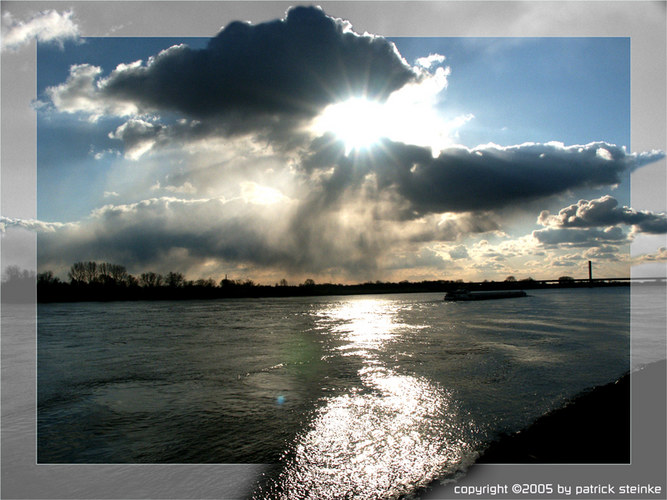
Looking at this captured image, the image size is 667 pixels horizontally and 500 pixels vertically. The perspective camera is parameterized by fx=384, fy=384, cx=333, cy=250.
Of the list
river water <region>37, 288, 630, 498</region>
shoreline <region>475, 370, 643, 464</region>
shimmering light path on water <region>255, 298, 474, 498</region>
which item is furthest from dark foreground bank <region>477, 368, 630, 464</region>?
shimmering light path on water <region>255, 298, 474, 498</region>

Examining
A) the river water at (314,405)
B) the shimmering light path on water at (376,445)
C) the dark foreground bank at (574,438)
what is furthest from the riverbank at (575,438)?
the shimmering light path on water at (376,445)

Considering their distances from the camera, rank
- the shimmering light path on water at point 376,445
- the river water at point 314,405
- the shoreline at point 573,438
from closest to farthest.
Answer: the shimmering light path on water at point 376,445
the shoreline at point 573,438
the river water at point 314,405

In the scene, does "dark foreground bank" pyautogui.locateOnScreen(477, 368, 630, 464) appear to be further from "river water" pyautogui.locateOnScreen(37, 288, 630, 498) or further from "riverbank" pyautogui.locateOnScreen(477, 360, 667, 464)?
"river water" pyautogui.locateOnScreen(37, 288, 630, 498)

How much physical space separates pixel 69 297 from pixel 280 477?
130m

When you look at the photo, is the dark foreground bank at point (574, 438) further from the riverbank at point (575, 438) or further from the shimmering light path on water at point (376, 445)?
the shimmering light path on water at point (376, 445)

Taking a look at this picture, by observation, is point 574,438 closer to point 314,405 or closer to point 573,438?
point 573,438

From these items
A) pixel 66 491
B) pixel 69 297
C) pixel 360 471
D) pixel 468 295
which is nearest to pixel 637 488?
pixel 360 471

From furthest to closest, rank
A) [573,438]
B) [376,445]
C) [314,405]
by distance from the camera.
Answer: [314,405], [376,445], [573,438]

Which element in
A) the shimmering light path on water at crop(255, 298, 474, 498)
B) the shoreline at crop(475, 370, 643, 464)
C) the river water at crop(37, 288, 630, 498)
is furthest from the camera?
the river water at crop(37, 288, 630, 498)

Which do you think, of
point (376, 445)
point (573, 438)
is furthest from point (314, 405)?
point (573, 438)

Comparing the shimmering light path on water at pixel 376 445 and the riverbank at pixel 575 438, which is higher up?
the riverbank at pixel 575 438

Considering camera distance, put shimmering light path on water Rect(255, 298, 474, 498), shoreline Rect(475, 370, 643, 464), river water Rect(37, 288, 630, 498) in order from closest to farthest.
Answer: shimmering light path on water Rect(255, 298, 474, 498)
shoreline Rect(475, 370, 643, 464)
river water Rect(37, 288, 630, 498)

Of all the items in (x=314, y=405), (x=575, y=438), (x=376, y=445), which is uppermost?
(x=575, y=438)

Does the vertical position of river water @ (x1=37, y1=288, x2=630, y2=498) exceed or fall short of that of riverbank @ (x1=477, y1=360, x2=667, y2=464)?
it falls short
